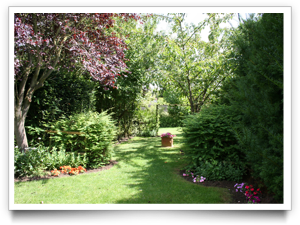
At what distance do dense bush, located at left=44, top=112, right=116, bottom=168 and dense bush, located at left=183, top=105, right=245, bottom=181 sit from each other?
2.43 metres

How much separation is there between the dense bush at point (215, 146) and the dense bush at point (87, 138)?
243 cm

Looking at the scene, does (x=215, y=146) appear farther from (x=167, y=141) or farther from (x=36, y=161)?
(x=167, y=141)

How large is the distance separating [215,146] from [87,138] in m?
3.43

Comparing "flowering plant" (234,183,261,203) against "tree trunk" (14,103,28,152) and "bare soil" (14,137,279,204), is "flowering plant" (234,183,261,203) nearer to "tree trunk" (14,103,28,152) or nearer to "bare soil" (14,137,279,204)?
"bare soil" (14,137,279,204)

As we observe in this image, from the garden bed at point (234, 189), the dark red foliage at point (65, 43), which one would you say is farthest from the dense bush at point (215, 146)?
the dark red foliage at point (65, 43)

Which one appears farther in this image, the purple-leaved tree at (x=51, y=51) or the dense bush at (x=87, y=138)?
the dense bush at (x=87, y=138)

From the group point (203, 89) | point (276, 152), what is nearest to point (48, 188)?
point (276, 152)

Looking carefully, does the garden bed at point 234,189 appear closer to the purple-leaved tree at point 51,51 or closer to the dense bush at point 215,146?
the dense bush at point 215,146

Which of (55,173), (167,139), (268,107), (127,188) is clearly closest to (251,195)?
(268,107)

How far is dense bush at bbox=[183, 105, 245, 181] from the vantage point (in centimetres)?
416

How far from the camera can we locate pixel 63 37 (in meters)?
5.08

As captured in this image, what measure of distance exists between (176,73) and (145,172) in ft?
12.9

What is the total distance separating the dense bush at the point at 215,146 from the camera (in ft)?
13.6

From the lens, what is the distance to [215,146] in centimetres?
435
